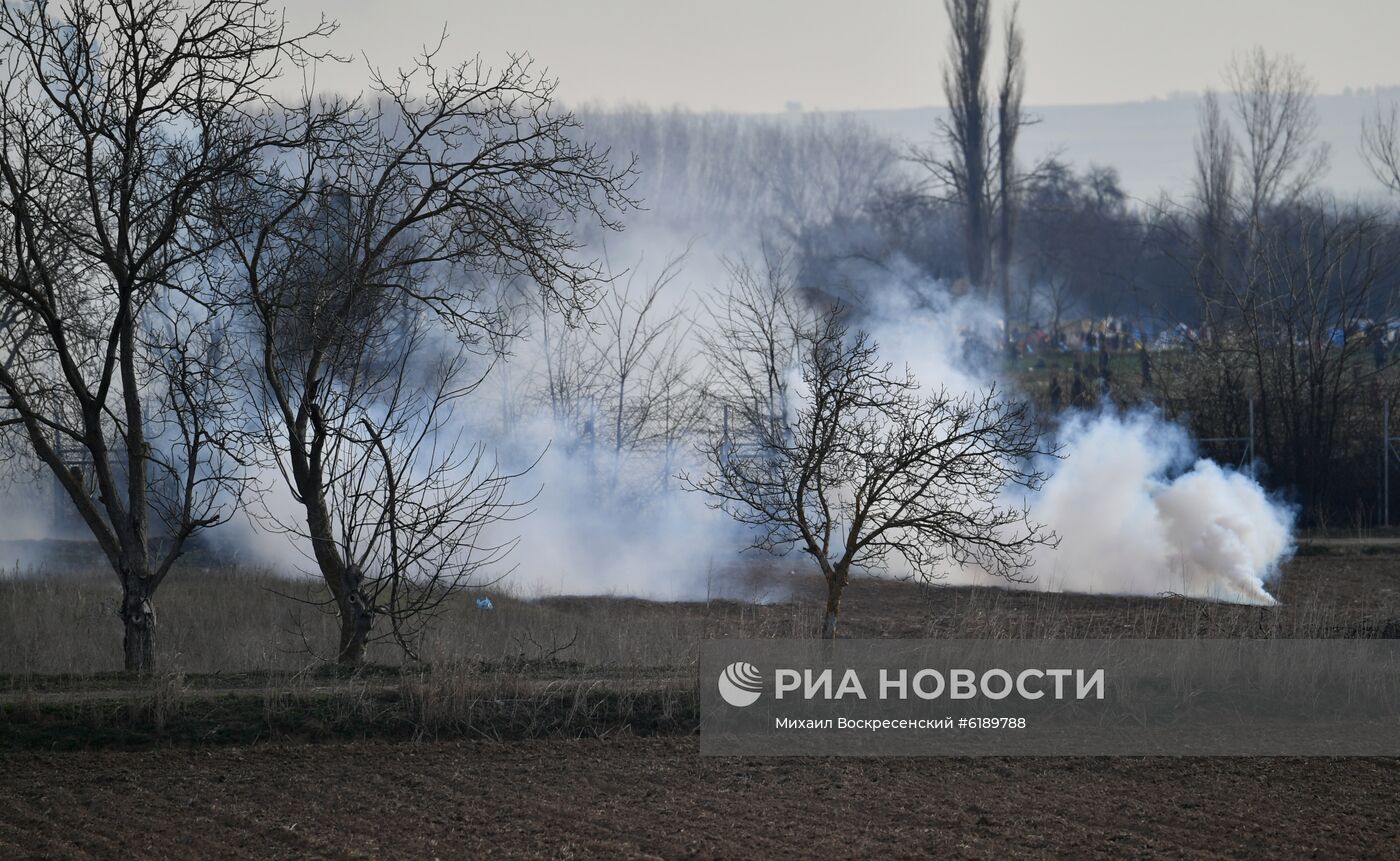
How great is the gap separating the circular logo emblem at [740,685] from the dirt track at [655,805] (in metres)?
1.11

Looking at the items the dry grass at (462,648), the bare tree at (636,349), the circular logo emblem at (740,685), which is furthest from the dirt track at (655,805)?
the bare tree at (636,349)

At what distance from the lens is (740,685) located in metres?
11.8

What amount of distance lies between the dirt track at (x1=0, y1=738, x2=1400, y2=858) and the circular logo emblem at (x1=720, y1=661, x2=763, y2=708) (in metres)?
1.11

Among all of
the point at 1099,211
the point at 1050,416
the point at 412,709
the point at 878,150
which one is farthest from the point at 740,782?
the point at 1099,211

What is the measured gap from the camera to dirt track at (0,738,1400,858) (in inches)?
309

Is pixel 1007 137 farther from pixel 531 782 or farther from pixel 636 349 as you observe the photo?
pixel 531 782

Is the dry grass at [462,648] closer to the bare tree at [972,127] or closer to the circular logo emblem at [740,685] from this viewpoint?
the circular logo emblem at [740,685]

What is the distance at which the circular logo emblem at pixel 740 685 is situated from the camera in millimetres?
11656

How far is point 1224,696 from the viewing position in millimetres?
12516

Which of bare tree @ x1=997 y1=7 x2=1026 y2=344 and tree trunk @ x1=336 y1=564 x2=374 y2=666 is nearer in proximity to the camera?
tree trunk @ x1=336 y1=564 x2=374 y2=666

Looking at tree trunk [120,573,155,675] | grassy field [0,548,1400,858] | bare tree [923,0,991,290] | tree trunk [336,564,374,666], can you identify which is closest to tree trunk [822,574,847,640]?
grassy field [0,548,1400,858]

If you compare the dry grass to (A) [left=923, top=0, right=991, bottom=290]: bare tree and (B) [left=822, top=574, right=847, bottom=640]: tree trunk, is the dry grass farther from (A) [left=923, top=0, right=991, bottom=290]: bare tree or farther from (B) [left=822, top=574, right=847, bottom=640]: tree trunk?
(A) [left=923, top=0, right=991, bottom=290]: bare tree

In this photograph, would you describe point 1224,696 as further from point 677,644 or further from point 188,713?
point 188,713

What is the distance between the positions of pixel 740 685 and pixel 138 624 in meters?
6.02
